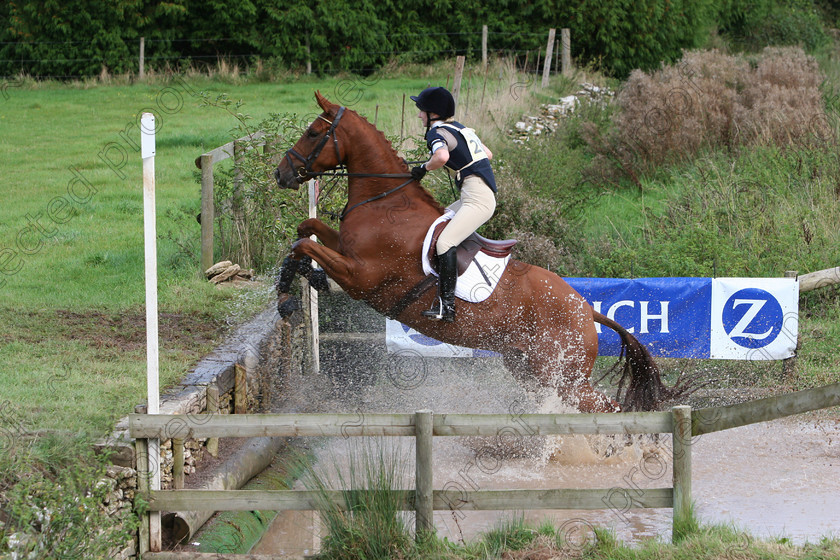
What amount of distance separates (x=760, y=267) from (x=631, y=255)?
145cm

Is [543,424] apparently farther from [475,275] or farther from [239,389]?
[239,389]

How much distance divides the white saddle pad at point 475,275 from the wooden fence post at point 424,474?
1.66 m

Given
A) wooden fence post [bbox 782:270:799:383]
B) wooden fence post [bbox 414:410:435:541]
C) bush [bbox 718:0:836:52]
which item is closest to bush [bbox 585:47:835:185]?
wooden fence post [bbox 782:270:799:383]

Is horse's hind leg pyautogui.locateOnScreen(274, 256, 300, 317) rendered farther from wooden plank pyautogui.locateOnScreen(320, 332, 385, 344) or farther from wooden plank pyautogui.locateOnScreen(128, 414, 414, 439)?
wooden plank pyautogui.locateOnScreen(320, 332, 385, 344)

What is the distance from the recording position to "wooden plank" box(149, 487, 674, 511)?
15.6 ft

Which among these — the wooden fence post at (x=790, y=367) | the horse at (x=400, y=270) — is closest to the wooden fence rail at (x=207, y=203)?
the horse at (x=400, y=270)

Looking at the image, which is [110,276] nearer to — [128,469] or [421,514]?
[128,469]

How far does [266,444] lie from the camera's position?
6.70m

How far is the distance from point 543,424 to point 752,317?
420 centimetres

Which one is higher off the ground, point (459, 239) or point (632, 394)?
point (459, 239)

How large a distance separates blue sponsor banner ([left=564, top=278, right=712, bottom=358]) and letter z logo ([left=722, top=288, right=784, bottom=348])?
21cm

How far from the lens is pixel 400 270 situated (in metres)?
6.17

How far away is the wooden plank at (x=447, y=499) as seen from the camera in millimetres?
4750

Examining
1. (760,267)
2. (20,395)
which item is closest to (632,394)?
(760,267)
